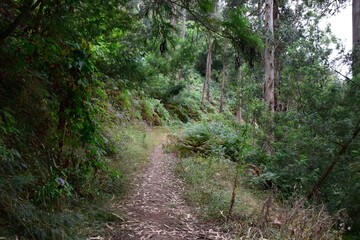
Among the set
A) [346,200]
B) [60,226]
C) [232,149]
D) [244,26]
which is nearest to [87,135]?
[60,226]

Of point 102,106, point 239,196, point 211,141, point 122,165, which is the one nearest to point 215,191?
point 239,196

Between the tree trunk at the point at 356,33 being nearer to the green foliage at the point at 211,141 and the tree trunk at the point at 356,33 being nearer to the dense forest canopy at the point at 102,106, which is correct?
the dense forest canopy at the point at 102,106

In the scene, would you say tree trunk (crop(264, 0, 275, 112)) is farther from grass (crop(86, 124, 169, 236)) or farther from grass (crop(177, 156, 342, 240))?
grass (crop(86, 124, 169, 236))

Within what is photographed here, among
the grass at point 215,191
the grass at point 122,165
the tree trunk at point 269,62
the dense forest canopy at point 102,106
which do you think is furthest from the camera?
the tree trunk at point 269,62

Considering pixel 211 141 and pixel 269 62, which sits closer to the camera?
pixel 211 141

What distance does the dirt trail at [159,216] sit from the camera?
4.16 m

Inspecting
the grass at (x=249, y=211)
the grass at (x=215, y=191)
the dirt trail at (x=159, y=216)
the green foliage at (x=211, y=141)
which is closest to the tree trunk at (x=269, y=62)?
the green foliage at (x=211, y=141)

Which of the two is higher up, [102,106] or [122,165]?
[102,106]

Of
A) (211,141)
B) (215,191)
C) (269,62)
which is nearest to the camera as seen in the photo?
(215,191)

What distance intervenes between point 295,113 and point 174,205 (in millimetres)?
4181

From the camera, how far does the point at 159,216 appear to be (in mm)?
4910

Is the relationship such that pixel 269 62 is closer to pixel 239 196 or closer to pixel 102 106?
pixel 239 196

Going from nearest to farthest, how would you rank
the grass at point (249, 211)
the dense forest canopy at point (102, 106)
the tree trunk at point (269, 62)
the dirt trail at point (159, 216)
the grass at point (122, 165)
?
the dense forest canopy at point (102, 106), the grass at point (249, 211), the dirt trail at point (159, 216), the grass at point (122, 165), the tree trunk at point (269, 62)

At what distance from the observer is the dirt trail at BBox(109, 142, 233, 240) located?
164 inches
